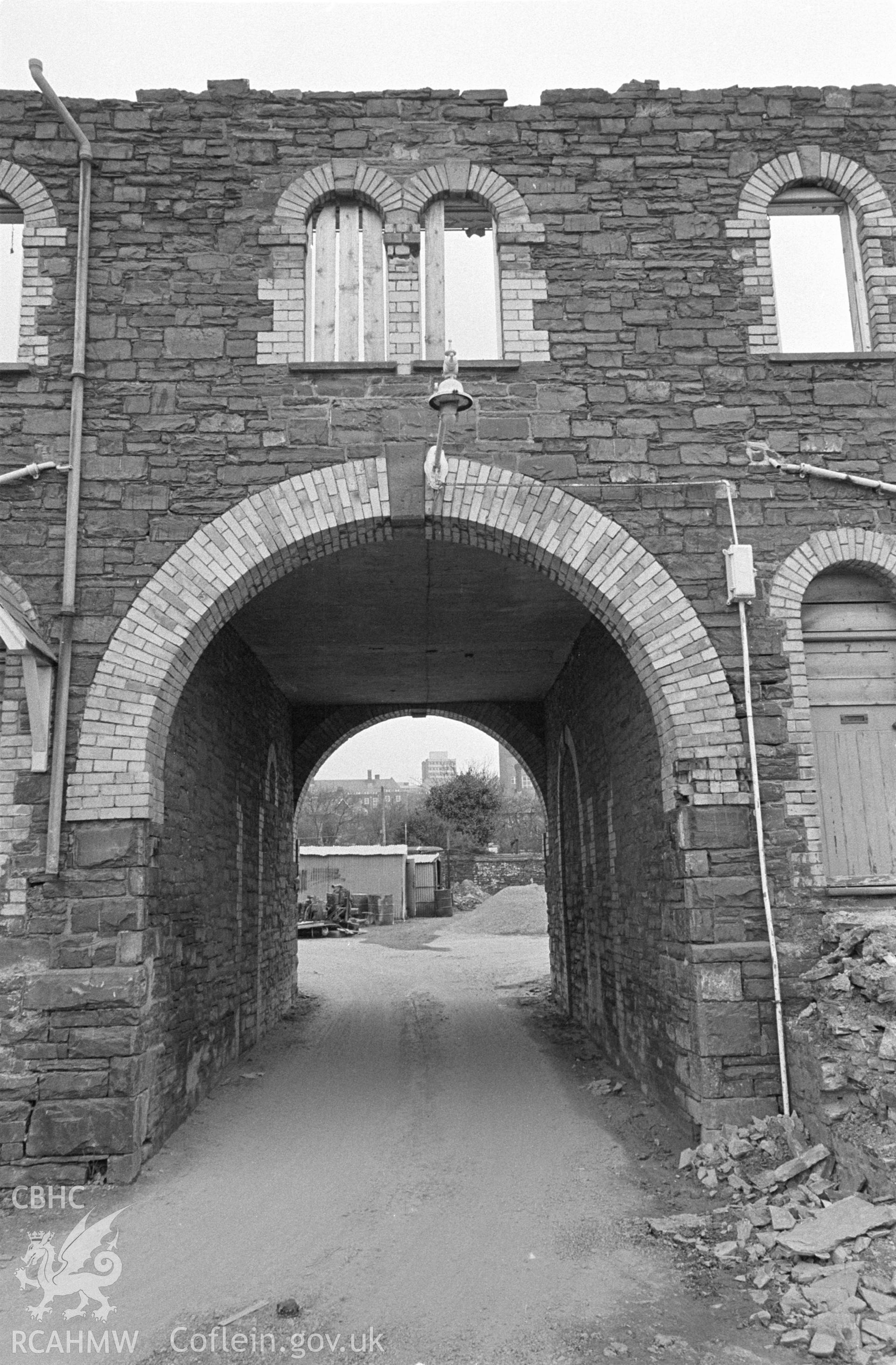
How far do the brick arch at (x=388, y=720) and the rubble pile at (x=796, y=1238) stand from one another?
9064mm

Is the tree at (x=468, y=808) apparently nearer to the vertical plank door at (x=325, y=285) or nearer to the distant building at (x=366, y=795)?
the distant building at (x=366, y=795)

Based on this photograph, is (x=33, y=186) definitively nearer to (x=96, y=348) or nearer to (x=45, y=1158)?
(x=96, y=348)

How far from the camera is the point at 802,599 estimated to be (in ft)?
23.4

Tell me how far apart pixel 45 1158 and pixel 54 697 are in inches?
113

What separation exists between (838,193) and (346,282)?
3.84 m

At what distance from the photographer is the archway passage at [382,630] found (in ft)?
21.2

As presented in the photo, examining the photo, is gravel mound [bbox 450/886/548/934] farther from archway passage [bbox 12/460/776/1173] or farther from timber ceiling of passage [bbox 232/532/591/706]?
archway passage [bbox 12/460/776/1173]

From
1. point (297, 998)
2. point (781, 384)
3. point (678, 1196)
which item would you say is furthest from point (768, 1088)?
point (297, 998)

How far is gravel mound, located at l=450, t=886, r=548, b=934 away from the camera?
27531mm

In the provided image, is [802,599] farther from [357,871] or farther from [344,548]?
[357,871]

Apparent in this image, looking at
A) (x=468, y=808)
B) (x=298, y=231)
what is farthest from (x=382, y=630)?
(x=468, y=808)

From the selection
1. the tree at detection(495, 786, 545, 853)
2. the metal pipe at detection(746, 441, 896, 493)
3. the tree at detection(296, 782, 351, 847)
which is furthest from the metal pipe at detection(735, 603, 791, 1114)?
the tree at detection(296, 782, 351, 847)

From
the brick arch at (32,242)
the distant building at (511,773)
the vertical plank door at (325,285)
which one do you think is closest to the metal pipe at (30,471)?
the brick arch at (32,242)

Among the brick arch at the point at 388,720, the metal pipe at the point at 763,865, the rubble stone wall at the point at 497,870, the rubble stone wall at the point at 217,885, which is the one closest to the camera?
the metal pipe at the point at 763,865
